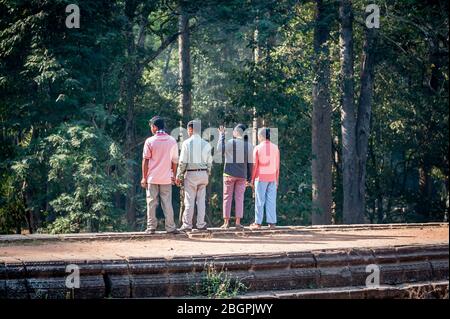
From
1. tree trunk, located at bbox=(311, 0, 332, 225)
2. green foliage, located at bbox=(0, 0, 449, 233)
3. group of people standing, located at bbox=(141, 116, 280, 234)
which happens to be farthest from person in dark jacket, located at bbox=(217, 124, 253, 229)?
tree trunk, located at bbox=(311, 0, 332, 225)

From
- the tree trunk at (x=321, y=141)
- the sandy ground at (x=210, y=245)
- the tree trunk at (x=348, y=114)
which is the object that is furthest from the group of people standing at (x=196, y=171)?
the tree trunk at (x=348, y=114)

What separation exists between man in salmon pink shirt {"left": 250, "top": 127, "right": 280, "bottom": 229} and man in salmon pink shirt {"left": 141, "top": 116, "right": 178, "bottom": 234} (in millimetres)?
1735

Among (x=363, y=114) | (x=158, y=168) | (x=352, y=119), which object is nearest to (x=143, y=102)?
(x=352, y=119)

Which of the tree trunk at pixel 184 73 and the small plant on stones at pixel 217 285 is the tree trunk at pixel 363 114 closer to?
the tree trunk at pixel 184 73

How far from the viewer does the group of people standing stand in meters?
12.7

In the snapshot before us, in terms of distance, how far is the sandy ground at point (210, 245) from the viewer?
1031 centimetres

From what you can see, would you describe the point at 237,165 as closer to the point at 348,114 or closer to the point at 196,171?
the point at 196,171

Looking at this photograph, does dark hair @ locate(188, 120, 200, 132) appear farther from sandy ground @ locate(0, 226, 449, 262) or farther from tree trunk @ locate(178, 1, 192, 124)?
tree trunk @ locate(178, 1, 192, 124)

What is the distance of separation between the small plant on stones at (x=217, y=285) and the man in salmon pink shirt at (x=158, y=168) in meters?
3.33

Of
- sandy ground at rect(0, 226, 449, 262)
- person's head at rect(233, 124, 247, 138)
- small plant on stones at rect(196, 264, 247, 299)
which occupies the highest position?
person's head at rect(233, 124, 247, 138)

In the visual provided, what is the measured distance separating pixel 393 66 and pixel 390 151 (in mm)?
4136

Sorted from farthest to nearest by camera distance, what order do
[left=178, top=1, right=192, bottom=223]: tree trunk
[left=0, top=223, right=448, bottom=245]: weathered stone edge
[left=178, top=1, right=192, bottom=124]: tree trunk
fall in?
[left=178, top=1, right=192, bottom=124]: tree trunk
[left=178, top=1, right=192, bottom=223]: tree trunk
[left=0, top=223, right=448, bottom=245]: weathered stone edge
